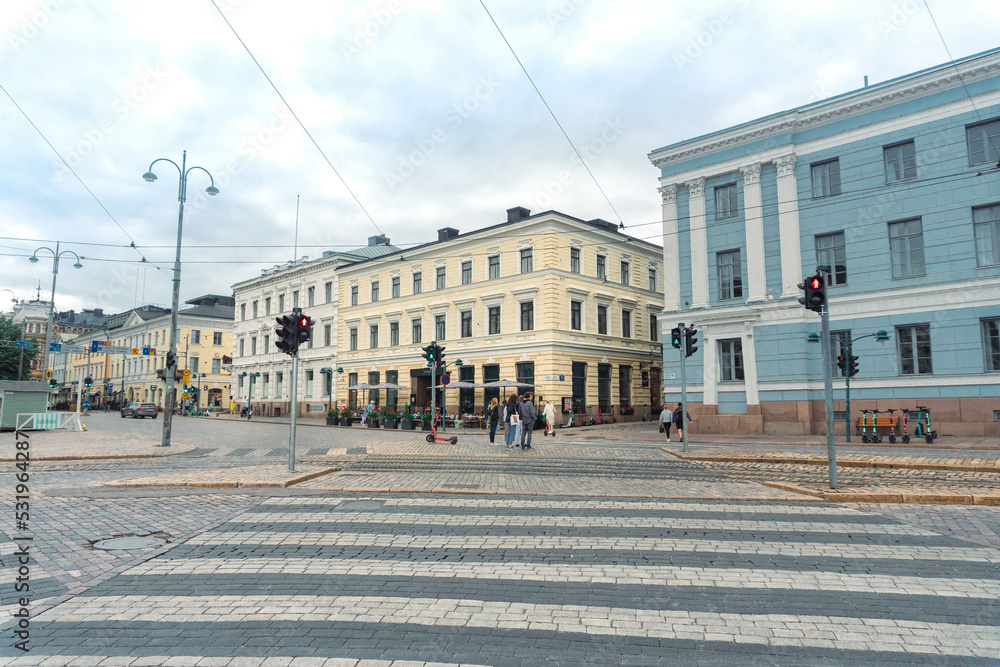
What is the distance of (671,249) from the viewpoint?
3064cm

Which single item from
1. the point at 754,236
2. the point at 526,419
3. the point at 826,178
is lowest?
the point at 526,419

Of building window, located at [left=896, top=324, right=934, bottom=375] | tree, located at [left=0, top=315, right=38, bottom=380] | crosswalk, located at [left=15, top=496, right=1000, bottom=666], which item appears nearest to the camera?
crosswalk, located at [left=15, top=496, right=1000, bottom=666]

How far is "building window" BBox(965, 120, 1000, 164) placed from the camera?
75.7 feet

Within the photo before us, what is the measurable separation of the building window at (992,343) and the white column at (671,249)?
11559 mm

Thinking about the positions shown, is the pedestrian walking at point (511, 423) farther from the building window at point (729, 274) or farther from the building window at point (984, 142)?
the building window at point (984, 142)

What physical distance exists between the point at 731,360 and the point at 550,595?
25.1m

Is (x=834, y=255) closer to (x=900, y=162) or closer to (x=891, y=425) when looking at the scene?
(x=900, y=162)

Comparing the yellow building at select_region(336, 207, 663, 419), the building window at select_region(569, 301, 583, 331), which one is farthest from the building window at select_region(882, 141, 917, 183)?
the building window at select_region(569, 301, 583, 331)

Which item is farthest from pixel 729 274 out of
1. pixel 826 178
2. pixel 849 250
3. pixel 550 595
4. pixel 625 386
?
pixel 550 595

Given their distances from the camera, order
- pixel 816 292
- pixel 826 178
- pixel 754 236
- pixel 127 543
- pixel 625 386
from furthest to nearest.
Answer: pixel 625 386 → pixel 754 236 → pixel 826 178 → pixel 816 292 → pixel 127 543

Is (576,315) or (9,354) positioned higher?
(576,315)

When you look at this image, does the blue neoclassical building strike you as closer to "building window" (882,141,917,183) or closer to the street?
"building window" (882,141,917,183)

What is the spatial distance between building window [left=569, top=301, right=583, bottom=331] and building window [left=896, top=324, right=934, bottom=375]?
1744cm

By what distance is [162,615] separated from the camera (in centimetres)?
498
